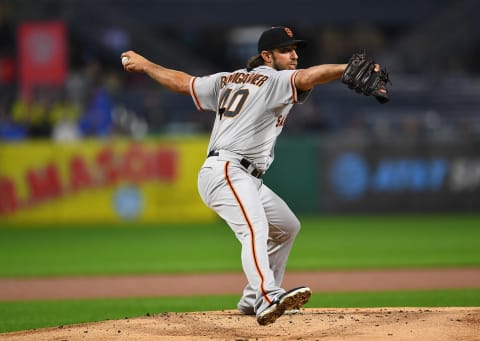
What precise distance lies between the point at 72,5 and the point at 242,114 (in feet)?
56.3

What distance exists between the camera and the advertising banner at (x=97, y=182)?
17.2 m

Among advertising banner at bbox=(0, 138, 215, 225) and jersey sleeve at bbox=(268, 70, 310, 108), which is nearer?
jersey sleeve at bbox=(268, 70, 310, 108)

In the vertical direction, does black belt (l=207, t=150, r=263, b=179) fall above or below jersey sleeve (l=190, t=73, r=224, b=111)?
below

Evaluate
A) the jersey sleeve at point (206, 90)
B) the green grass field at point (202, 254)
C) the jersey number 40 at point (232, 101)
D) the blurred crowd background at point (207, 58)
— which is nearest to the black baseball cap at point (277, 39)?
the jersey number 40 at point (232, 101)

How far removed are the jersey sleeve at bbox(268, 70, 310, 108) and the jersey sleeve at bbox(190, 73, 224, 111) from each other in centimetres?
63

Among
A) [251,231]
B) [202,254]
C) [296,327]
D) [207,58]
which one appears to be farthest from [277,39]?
[207,58]

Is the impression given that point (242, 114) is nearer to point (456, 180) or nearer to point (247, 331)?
point (247, 331)

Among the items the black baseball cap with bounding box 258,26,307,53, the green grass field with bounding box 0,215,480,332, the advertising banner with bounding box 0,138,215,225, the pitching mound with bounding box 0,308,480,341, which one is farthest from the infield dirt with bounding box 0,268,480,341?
the advertising banner with bounding box 0,138,215,225

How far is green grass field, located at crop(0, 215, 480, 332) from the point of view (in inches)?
332

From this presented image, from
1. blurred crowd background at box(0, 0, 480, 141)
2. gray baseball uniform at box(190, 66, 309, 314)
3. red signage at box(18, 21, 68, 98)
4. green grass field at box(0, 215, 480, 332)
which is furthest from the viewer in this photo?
blurred crowd background at box(0, 0, 480, 141)

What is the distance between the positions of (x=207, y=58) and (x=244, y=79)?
19470 millimetres

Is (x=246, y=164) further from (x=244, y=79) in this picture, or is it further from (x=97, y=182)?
(x=97, y=182)

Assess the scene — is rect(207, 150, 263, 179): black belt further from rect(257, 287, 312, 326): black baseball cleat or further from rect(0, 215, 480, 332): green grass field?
rect(0, 215, 480, 332): green grass field

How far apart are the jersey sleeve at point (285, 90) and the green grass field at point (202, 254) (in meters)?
2.62
